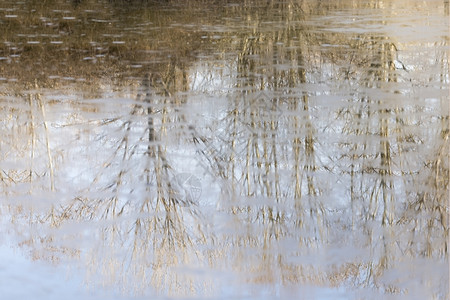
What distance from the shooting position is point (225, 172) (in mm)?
6520

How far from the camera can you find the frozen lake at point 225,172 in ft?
15.2

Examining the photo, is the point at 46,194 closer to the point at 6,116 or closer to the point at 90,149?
the point at 90,149

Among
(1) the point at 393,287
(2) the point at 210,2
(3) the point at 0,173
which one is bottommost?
(1) the point at 393,287

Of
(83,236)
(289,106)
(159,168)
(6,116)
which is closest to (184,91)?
(289,106)

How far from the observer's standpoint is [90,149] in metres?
7.12

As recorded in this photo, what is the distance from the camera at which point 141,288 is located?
4418 mm

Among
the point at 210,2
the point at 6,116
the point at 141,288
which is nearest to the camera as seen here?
the point at 141,288

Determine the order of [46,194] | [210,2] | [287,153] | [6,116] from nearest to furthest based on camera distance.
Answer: [46,194], [287,153], [6,116], [210,2]

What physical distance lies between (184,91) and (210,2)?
14834mm

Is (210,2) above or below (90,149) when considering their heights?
above

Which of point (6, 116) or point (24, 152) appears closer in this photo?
point (24, 152)

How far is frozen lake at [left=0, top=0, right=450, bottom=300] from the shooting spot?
4.64 m

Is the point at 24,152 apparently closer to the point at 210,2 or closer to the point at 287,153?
the point at 287,153

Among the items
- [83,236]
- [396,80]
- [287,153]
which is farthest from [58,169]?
[396,80]
